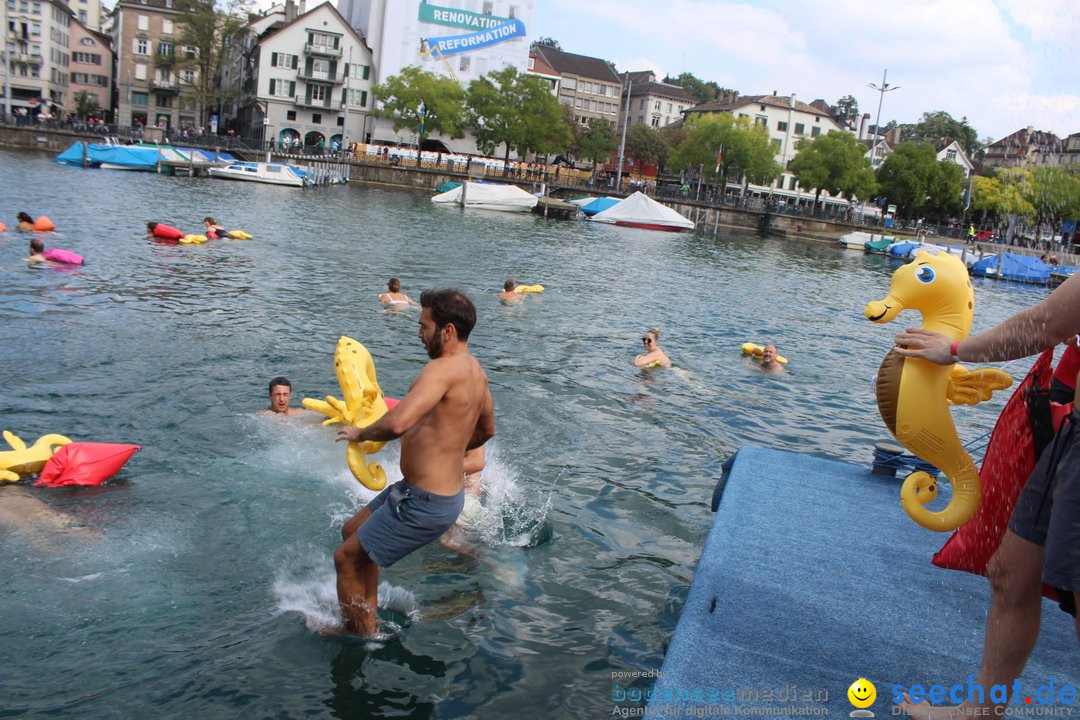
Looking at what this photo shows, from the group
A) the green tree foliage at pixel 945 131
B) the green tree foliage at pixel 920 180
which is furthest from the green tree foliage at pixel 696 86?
the green tree foliage at pixel 920 180

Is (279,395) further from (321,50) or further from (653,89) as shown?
(653,89)

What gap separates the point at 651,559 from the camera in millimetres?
7469

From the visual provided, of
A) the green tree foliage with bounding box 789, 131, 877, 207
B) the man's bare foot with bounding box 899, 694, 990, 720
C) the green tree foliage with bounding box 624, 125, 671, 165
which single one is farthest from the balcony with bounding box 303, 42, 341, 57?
the man's bare foot with bounding box 899, 694, 990, 720

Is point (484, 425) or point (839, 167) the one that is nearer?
point (484, 425)

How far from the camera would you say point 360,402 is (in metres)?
5.39

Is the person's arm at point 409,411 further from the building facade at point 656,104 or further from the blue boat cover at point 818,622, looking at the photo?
the building facade at point 656,104

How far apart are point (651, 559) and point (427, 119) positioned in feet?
253

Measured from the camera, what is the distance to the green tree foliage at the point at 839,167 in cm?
8206

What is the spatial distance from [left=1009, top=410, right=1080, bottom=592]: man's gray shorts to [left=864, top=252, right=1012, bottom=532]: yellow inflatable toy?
Result: 3.65 ft

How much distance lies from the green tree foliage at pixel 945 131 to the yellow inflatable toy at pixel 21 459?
154700 millimetres

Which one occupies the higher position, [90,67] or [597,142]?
[90,67]

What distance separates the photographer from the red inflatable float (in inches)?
298

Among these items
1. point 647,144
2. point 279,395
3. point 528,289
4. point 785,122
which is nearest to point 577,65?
point 647,144

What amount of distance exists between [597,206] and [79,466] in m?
61.4
